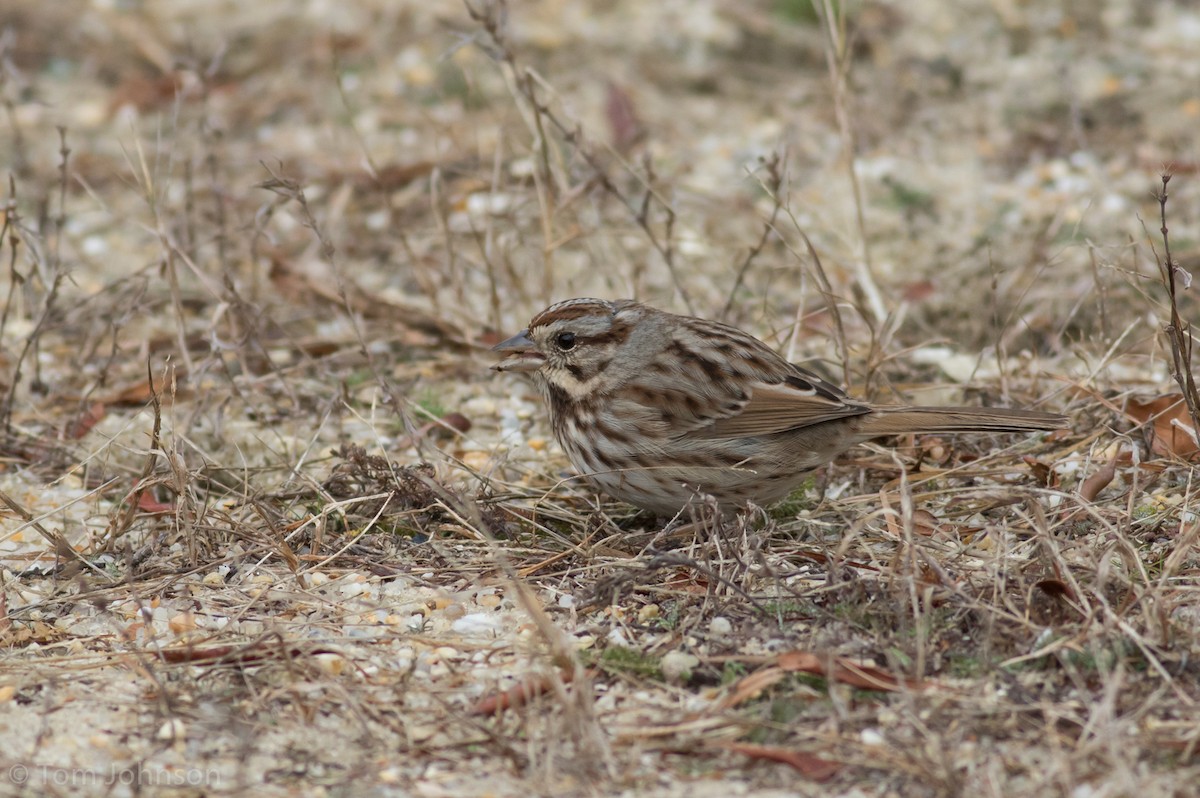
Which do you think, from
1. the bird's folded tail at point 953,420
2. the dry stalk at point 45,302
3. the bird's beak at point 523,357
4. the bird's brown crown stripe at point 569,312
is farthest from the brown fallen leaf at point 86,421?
the bird's folded tail at point 953,420

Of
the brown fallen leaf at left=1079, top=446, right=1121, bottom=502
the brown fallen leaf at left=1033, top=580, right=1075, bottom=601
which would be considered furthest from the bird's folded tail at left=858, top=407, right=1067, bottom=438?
the brown fallen leaf at left=1033, top=580, right=1075, bottom=601

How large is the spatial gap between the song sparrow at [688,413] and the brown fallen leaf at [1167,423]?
441mm

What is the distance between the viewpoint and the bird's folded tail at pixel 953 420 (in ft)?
12.9

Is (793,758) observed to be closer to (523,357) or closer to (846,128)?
(523,357)

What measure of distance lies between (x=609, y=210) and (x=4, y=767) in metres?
4.03

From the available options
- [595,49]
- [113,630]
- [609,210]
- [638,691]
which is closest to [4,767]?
[113,630]

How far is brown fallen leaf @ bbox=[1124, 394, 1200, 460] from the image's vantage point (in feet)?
13.5

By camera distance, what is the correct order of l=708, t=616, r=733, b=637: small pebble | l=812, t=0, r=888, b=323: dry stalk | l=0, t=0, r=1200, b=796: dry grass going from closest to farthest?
l=0, t=0, r=1200, b=796: dry grass → l=708, t=616, r=733, b=637: small pebble → l=812, t=0, r=888, b=323: dry stalk

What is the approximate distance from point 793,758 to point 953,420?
150 cm

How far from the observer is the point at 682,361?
4.20 m

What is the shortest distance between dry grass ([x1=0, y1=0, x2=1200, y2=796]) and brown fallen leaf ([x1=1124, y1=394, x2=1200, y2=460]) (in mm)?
15

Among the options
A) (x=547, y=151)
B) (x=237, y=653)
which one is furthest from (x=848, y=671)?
(x=547, y=151)

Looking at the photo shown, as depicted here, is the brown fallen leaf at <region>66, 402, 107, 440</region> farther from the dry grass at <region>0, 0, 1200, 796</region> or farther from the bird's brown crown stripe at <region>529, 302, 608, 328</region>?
the bird's brown crown stripe at <region>529, 302, 608, 328</region>

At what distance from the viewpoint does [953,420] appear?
157 inches
